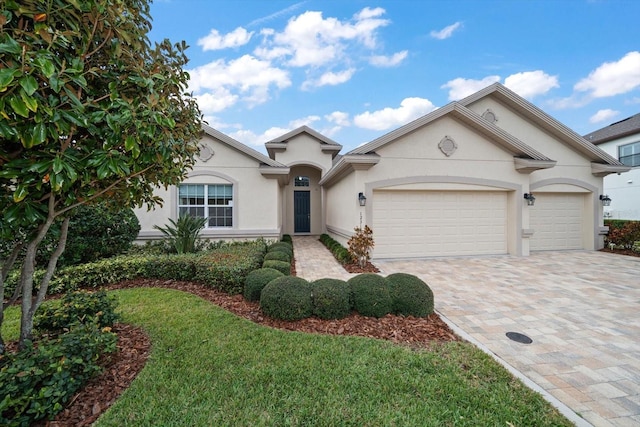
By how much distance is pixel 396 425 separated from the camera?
7.44ft

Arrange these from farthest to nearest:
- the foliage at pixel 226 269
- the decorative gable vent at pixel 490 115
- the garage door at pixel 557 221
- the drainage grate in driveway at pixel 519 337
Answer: the decorative gable vent at pixel 490 115 < the garage door at pixel 557 221 < the foliage at pixel 226 269 < the drainage grate in driveway at pixel 519 337

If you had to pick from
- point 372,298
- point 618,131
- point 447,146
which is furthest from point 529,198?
point 618,131

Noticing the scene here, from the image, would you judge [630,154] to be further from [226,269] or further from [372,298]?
[226,269]

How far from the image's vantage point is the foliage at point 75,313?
11.2 ft

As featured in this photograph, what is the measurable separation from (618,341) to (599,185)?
10.7 m

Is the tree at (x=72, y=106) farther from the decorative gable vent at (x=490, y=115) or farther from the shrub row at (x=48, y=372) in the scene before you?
the decorative gable vent at (x=490, y=115)

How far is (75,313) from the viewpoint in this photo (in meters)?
3.48

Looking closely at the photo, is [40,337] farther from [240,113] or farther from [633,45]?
[633,45]

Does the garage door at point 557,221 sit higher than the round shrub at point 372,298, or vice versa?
the garage door at point 557,221

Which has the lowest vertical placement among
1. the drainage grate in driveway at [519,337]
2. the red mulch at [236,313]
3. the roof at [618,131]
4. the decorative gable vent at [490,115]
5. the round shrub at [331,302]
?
the drainage grate in driveway at [519,337]

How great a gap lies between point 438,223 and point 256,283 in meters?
7.01

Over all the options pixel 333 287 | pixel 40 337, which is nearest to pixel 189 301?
pixel 40 337

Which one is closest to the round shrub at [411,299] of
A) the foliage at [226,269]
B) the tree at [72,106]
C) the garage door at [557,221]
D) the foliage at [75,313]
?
the foliage at [226,269]

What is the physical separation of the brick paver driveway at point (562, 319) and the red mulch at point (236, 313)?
2.46 ft
